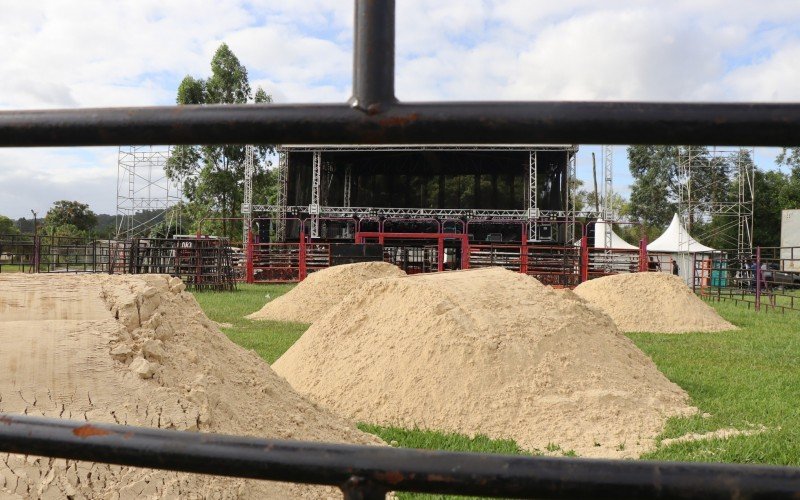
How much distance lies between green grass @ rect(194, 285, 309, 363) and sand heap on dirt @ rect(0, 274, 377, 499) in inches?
187

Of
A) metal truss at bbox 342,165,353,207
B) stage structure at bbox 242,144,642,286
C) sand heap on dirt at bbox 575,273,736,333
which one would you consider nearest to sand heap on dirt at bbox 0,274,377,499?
sand heap on dirt at bbox 575,273,736,333

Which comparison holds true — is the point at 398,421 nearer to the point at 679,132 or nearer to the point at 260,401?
the point at 260,401

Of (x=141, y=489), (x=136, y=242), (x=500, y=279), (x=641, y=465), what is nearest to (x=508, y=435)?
(x=500, y=279)

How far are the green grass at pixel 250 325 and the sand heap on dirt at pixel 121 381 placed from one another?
4.74 metres

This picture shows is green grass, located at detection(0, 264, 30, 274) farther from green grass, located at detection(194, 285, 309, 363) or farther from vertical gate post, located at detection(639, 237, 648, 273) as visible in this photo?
vertical gate post, located at detection(639, 237, 648, 273)

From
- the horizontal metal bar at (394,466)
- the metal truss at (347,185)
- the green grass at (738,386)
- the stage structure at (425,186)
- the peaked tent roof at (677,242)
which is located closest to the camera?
the horizontal metal bar at (394,466)

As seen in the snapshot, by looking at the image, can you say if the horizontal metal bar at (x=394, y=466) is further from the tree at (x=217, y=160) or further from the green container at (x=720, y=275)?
the tree at (x=217, y=160)

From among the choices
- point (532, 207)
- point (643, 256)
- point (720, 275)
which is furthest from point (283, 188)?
point (720, 275)

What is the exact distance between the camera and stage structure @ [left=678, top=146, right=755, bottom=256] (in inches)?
1175

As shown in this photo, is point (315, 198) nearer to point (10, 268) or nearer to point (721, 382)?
point (10, 268)

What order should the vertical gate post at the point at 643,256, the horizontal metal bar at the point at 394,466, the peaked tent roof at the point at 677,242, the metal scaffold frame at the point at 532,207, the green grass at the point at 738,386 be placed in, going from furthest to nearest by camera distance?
1. the peaked tent roof at the point at 677,242
2. the metal scaffold frame at the point at 532,207
3. the vertical gate post at the point at 643,256
4. the green grass at the point at 738,386
5. the horizontal metal bar at the point at 394,466

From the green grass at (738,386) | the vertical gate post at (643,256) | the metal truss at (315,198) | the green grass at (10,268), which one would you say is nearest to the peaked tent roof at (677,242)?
the vertical gate post at (643,256)

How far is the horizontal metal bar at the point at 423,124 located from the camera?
32.8 inches

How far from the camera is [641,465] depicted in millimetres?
809
